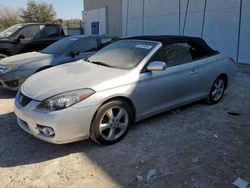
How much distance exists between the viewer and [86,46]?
687 cm

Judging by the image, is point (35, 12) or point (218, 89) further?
point (35, 12)

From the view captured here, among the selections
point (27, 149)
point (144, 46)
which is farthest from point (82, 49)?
point (27, 149)

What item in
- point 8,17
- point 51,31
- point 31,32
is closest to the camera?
point 31,32

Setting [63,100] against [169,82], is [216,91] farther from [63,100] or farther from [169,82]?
[63,100]

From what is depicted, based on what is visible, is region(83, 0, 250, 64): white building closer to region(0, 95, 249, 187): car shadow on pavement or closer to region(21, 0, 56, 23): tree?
region(0, 95, 249, 187): car shadow on pavement

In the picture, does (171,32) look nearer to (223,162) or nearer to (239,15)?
(239,15)

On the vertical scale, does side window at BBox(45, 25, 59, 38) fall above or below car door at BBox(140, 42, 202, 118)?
above

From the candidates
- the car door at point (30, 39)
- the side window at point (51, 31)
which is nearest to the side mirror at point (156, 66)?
the car door at point (30, 39)

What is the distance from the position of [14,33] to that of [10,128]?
18.0ft

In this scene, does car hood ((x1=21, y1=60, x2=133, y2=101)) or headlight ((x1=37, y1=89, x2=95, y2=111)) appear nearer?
headlight ((x1=37, y1=89, x2=95, y2=111))

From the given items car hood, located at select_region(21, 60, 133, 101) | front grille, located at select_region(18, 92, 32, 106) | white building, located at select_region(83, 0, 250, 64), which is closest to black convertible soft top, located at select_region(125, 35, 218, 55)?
car hood, located at select_region(21, 60, 133, 101)

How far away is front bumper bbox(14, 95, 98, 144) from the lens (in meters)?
3.18

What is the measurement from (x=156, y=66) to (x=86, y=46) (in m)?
3.42

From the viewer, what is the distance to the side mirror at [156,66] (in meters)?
3.88
